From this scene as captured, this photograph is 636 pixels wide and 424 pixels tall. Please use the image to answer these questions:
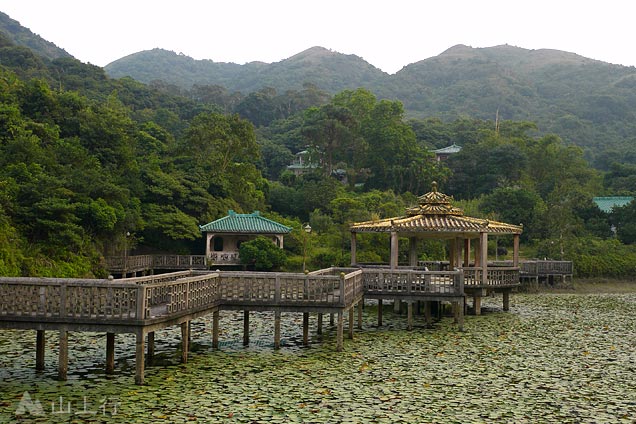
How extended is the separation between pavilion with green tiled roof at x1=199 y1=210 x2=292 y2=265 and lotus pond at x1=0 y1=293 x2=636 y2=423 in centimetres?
1601

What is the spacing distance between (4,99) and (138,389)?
30105 millimetres

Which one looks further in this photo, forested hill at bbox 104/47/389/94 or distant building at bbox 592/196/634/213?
forested hill at bbox 104/47/389/94

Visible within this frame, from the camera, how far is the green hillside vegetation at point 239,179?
30938 mm

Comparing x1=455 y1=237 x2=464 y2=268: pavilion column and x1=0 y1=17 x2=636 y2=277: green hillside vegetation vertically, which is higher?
x1=0 y1=17 x2=636 y2=277: green hillside vegetation


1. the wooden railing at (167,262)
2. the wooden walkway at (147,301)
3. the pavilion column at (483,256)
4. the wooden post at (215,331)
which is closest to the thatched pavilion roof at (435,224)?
the pavilion column at (483,256)

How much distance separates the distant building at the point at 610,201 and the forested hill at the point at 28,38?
101m

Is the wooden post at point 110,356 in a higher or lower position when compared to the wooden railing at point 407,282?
lower

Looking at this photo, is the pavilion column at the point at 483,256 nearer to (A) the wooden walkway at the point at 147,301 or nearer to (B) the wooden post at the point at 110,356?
(A) the wooden walkway at the point at 147,301

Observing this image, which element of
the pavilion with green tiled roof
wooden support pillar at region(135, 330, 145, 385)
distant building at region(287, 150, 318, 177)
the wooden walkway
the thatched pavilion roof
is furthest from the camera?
distant building at region(287, 150, 318, 177)

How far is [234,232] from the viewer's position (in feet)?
127

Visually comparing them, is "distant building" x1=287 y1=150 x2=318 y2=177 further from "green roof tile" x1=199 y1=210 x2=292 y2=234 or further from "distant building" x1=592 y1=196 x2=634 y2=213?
"distant building" x1=592 y1=196 x2=634 y2=213

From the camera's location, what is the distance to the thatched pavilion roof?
24.2 m

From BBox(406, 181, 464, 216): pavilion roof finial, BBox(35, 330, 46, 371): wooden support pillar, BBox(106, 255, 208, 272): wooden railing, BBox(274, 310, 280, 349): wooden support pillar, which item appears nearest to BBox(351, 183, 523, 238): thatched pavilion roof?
BBox(406, 181, 464, 216): pavilion roof finial

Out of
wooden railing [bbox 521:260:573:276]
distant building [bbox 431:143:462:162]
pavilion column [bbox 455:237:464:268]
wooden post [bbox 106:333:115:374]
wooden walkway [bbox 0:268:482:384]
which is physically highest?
distant building [bbox 431:143:462:162]
